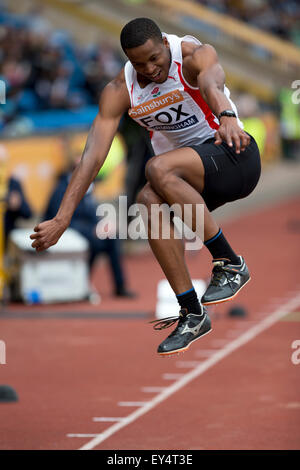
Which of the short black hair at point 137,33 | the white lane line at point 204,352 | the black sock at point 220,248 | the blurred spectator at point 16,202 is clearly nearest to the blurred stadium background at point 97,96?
the blurred spectator at point 16,202

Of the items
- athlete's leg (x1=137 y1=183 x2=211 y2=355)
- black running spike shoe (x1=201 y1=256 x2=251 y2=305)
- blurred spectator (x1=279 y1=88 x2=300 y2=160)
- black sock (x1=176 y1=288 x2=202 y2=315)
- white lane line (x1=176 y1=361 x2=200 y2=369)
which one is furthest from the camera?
blurred spectator (x1=279 y1=88 x2=300 y2=160)

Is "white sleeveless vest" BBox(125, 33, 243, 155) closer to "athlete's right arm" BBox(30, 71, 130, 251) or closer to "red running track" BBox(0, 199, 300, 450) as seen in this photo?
"athlete's right arm" BBox(30, 71, 130, 251)

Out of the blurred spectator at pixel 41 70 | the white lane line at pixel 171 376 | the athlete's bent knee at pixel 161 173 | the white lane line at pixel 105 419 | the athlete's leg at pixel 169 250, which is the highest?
the blurred spectator at pixel 41 70

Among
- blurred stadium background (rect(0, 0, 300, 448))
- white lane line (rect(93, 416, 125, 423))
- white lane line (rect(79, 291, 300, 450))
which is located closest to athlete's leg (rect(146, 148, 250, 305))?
blurred stadium background (rect(0, 0, 300, 448))

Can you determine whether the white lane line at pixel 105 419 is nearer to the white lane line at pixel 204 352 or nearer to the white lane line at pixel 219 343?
the white lane line at pixel 204 352

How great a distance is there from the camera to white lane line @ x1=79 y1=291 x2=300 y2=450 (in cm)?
712

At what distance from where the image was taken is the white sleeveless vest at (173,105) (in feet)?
17.5

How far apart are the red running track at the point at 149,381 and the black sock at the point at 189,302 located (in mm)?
1381

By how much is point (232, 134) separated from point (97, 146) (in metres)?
1.08

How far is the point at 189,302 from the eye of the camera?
568 cm

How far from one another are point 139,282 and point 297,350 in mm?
4332

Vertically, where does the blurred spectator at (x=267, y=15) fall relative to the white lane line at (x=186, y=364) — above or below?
above

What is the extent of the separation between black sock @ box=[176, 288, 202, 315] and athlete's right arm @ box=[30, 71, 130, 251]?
78 cm

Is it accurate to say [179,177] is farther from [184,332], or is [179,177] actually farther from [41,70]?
[41,70]
